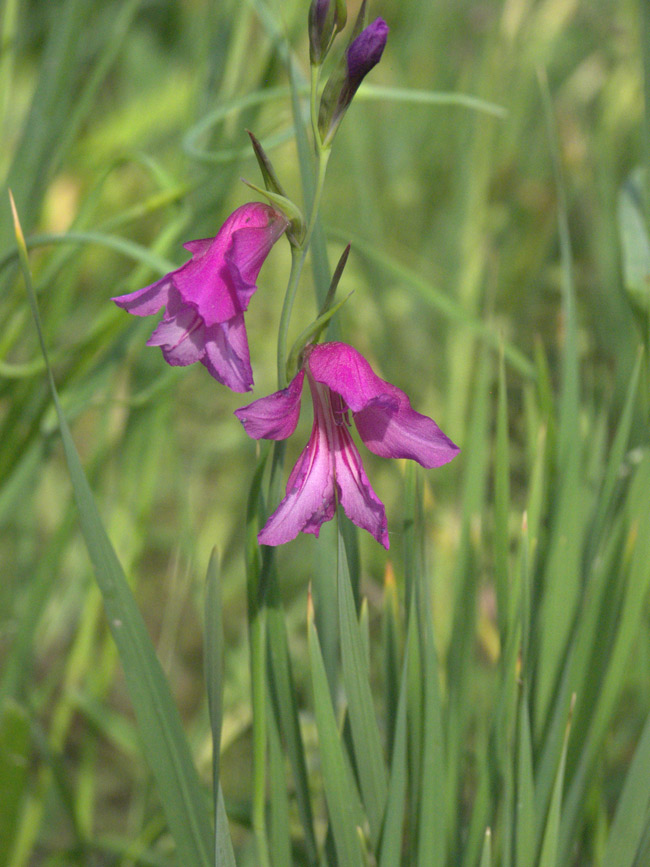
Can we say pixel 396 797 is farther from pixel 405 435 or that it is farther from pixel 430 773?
pixel 405 435

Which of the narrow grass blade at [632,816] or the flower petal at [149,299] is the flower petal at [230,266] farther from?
the narrow grass blade at [632,816]

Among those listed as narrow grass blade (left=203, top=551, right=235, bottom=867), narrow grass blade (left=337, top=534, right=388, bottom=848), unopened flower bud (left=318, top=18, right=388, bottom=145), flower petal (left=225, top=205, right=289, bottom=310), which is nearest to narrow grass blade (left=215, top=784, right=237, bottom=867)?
narrow grass blade (left=203, top=551, right=235, bottom=867)

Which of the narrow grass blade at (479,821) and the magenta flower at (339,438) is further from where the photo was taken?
the narrow grass blade at (479,821)

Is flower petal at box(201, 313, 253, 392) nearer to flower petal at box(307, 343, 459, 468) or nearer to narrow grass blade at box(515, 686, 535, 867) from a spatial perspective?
flower petal at box(307, 343, 459, 468)

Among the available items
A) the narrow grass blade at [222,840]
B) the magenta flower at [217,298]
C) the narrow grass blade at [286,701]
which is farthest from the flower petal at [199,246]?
the narrow grass blade at [222,840]

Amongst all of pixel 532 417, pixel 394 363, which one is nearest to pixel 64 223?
pixel 394 363

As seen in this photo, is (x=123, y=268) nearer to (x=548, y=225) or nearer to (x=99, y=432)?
(x=99, y=432)
